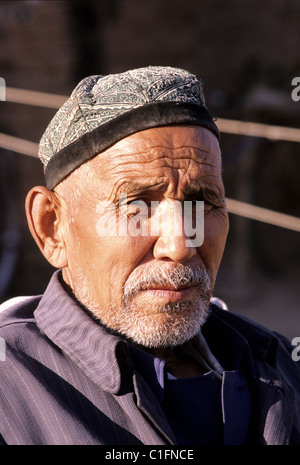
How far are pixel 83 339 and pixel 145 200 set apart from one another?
44cm

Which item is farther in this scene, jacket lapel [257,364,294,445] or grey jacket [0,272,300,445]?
jacket lapel [257,364,294,445]

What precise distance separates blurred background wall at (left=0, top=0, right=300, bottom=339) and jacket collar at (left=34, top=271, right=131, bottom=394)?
4648 millimetres

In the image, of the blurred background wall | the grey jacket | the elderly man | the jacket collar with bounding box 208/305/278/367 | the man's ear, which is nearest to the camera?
the grey jacket

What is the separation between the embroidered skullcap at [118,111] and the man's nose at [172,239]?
25 centimetres

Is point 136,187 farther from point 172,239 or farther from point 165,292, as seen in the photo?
point 165,292

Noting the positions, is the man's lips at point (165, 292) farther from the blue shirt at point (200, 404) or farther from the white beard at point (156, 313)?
the blue shirt at point (200, 404)

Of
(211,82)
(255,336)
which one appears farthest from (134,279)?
(211,82)

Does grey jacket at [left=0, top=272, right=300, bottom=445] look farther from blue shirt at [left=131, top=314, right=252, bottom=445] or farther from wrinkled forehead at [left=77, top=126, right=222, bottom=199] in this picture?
wrinkled forehead at [left=77, top=126, right=222, bottom=199]

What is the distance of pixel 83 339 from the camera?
174cm

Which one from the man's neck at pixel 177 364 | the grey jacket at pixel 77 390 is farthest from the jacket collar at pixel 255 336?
the man's neck at pixel 177 364

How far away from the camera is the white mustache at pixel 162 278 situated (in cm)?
171

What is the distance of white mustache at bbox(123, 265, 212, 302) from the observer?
1708mm

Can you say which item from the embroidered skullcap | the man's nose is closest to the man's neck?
the man's nose

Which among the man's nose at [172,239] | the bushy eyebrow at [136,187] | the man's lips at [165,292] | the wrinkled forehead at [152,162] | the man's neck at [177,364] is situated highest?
the wrinkled forehead at [152,162]
